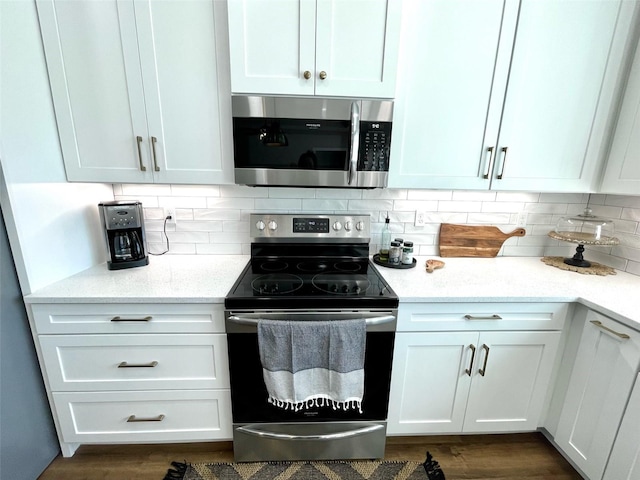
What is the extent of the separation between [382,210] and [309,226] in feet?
1.56

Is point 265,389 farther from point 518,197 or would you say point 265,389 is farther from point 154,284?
point 518,197

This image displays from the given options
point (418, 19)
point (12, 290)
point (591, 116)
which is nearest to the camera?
point (12, 290)

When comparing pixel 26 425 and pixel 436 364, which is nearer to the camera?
pixel 26 425

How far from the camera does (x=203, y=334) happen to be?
1294 mm

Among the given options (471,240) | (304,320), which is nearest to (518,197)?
(471,240)

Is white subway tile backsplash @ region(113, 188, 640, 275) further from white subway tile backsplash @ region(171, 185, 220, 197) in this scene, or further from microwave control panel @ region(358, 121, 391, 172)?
microwave control panel @ region(358, 121, 391, 172)

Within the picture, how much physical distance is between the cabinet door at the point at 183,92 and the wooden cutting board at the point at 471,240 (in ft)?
4.44

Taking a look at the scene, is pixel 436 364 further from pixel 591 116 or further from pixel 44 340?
pixel 44 340

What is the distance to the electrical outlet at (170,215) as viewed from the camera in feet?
5.68

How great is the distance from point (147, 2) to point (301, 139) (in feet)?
2.82

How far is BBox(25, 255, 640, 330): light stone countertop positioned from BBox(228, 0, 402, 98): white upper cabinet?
901 mm

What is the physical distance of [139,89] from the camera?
1.32 metres

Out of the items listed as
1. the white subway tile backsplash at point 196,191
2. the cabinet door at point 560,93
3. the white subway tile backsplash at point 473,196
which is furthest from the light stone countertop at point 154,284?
the cabinet door at point 560,93

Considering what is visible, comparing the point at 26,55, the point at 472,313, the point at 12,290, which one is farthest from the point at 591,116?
the point at 12,290
